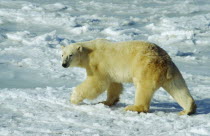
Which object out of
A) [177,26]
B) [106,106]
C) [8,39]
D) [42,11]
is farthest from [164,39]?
[106,106]

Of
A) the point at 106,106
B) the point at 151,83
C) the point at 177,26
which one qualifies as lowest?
the point at 106,106

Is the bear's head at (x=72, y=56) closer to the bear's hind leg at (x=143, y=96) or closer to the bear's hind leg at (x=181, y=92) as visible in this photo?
the bear's hind leg at (x=143, y=96)

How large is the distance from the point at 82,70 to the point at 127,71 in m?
2.93

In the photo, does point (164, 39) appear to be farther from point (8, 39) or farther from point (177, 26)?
point (8, 39)

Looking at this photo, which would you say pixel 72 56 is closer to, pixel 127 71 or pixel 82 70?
pixel 127 71

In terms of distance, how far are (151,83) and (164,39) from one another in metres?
7.32

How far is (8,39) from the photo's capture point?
1066 cm

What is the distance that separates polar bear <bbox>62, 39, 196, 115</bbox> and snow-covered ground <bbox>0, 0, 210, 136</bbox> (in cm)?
17

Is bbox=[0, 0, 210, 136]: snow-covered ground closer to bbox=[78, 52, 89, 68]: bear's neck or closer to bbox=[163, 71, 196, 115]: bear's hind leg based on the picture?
bbox=[163, 71, 196, 115]: bear's hind leg

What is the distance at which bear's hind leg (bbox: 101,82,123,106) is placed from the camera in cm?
537

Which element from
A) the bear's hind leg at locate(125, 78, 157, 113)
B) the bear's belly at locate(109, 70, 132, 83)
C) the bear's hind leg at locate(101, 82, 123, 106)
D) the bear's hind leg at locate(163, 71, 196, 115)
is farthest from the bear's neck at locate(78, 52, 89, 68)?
the bear's hind leg at locate(163, 71, 196, 115)

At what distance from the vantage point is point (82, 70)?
7.93 meters

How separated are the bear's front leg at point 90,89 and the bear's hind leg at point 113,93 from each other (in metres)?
0.26

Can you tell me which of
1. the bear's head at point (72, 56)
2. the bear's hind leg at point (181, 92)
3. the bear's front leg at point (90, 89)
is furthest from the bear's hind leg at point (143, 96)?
the bear's head at point (72, 56)
